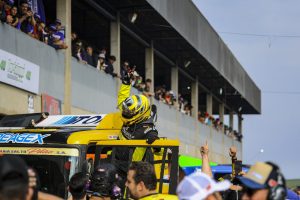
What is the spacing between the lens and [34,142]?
7.04 metres

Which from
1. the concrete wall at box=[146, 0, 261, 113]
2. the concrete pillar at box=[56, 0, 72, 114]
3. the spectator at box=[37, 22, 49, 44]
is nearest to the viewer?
the spectator at box=[37, 22, 49, 44]

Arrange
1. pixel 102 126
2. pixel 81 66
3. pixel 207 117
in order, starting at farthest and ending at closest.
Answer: pixel 207 117 < pixel 81 66 < pixel 102 126

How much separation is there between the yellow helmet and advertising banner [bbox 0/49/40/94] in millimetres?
6445

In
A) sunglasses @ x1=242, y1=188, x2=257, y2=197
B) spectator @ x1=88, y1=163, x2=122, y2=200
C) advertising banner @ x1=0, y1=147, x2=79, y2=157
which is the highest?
advertising banner @ x1=0, y1=147, x2=79, y2=157

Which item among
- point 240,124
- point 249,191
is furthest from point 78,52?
point 240,124

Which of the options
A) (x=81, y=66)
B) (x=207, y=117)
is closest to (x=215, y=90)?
(x=207, y=117)

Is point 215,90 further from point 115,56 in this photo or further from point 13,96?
point 13,96

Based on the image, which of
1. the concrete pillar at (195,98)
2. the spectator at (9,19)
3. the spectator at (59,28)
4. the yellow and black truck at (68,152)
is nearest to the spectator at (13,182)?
the yellow and black truck at (68,152)

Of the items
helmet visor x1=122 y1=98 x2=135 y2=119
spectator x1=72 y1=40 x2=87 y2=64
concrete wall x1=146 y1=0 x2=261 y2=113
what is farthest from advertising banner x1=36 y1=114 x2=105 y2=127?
concrete wall x1=146 y1=0 x2=261 y2=113

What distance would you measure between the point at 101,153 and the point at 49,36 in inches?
389

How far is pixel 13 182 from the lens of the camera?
3391 mm

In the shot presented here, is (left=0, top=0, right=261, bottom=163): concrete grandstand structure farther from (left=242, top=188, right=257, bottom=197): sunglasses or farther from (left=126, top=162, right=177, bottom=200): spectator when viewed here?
(left=242, top=188, right=257, bottom=197): sunglasses

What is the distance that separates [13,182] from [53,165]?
339cm

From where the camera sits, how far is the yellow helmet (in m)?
7.72
